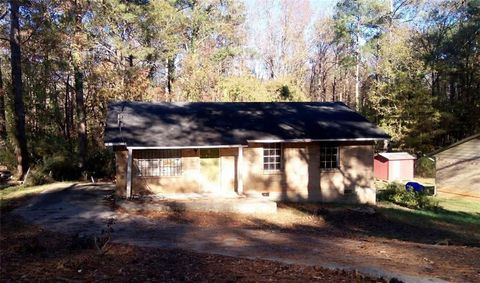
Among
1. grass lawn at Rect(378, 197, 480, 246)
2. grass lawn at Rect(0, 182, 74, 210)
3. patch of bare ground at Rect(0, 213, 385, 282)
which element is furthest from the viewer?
grass lawn at Rect(0, 182, 74, 210)

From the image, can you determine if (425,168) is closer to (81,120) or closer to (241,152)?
(241,152)

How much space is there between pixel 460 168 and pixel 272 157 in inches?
547

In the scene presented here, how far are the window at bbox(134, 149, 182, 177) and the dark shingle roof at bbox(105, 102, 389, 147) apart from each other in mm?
770

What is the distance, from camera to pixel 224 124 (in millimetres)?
20094

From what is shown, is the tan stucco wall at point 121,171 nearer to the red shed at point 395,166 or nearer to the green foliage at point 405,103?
the red shed at point 395,166

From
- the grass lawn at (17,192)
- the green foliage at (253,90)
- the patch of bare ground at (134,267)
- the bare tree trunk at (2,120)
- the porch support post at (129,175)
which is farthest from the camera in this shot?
the green foliage at (253,90)

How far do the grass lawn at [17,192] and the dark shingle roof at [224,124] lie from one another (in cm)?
359

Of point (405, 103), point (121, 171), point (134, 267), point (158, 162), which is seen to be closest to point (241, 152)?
point (158, 162)

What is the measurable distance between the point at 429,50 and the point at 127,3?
85.5 ft

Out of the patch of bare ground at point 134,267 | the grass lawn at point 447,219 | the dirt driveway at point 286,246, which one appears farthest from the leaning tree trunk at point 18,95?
the grass lawn at point 447,219

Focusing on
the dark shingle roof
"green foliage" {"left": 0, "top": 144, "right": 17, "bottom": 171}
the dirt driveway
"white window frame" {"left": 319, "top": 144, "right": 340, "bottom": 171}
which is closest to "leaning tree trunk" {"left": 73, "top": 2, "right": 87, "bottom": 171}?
"green foliage" {"left": 0, "top": 144, "right": 17, "bottom": 171}

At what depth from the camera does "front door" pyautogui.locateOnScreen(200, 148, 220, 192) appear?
19.1 metres

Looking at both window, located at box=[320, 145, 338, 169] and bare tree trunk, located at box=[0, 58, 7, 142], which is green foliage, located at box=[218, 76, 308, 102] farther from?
window, located at box=[320, 145, 338, 169]

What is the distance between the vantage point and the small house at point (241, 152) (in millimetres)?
18344
